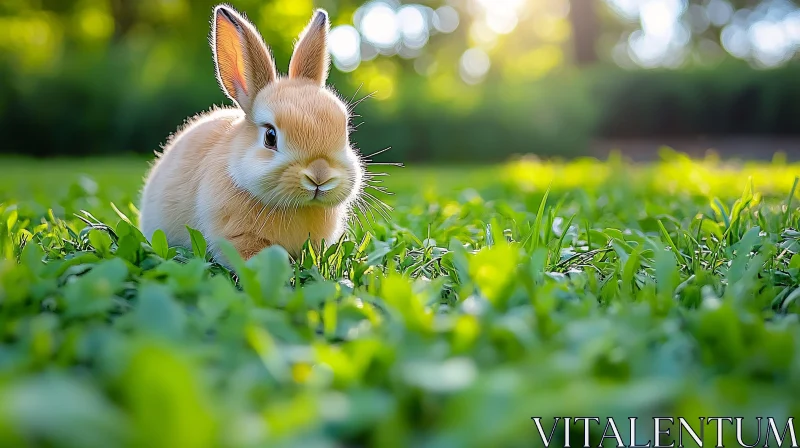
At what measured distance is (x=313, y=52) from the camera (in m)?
2.57

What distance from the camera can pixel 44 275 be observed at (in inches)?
63.1

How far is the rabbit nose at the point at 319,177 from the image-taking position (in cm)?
209

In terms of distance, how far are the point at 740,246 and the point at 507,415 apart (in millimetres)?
1321

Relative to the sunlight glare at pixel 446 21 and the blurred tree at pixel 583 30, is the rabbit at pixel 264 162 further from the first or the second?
the sunlight glare at pixel 446 21

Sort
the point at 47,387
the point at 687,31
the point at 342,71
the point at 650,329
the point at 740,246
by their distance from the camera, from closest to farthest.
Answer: the point at 47,387 → the point at 650,329 → the point at 740,246 → the point at 342,71 → the point at 687,31

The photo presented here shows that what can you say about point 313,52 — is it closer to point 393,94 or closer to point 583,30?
point 393,94

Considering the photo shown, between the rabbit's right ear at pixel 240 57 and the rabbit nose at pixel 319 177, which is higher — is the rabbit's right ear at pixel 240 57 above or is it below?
above

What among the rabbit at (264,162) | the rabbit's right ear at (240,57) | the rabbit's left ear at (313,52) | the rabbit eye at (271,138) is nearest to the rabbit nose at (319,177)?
the rabbit at (264,162)

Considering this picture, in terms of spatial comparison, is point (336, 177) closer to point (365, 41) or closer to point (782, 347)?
point (782, 347)

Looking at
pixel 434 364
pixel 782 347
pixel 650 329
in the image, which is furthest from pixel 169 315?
pixel 782 347

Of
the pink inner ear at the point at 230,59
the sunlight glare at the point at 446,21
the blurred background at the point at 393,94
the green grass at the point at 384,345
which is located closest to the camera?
the green grass at the point at 384,345

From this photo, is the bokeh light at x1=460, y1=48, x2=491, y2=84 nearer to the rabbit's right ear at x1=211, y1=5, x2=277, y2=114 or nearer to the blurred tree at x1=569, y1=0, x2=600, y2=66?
the blurred tree at x1=569, y1=0, x2=600, y2=66

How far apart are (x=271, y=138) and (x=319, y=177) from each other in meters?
0.27

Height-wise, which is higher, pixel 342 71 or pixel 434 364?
pixel 342 71
